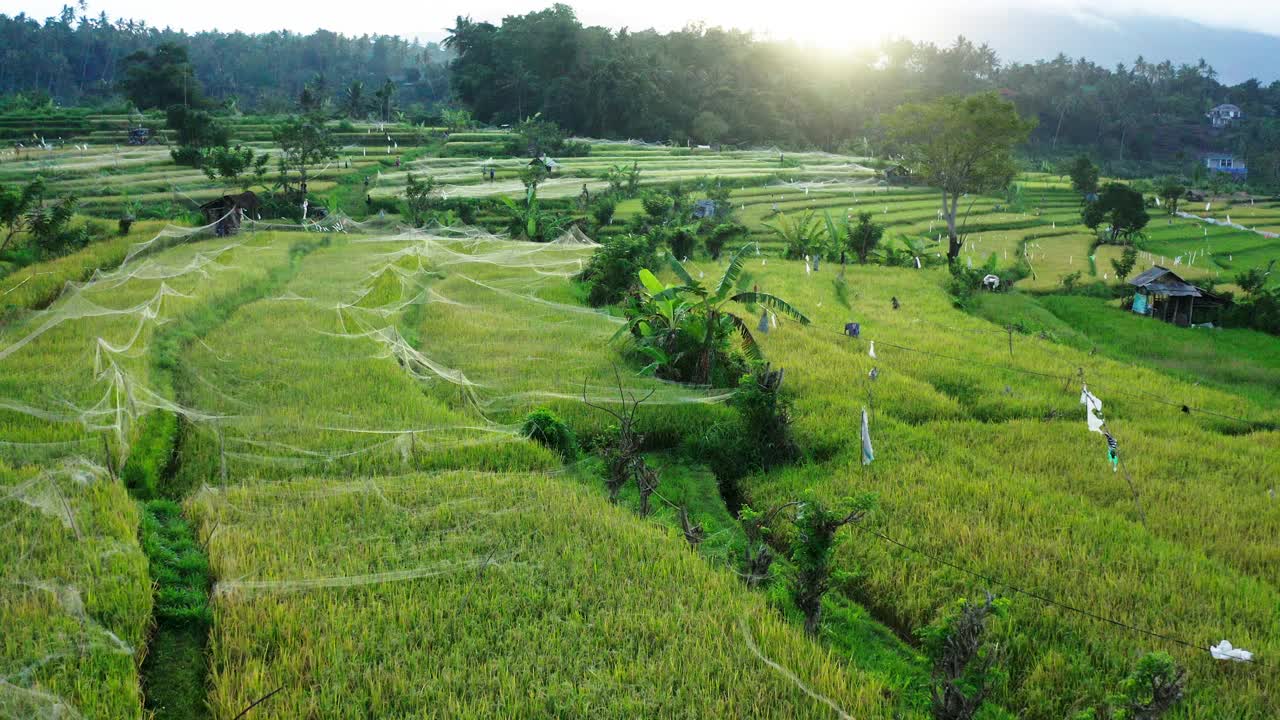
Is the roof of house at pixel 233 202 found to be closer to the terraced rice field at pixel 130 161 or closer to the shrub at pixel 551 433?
the terraced rice field at pixel 130 161

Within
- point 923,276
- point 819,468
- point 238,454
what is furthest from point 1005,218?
point 238,454

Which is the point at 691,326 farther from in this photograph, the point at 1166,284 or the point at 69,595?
the point at 1166,284

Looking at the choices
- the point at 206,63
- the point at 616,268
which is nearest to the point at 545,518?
the point at 616,268

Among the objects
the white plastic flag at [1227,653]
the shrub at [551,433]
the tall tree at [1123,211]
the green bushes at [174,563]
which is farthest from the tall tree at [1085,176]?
the green bushes at [174,563]

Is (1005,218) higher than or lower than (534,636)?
higher

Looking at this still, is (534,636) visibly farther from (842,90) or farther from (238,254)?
(842,90)
